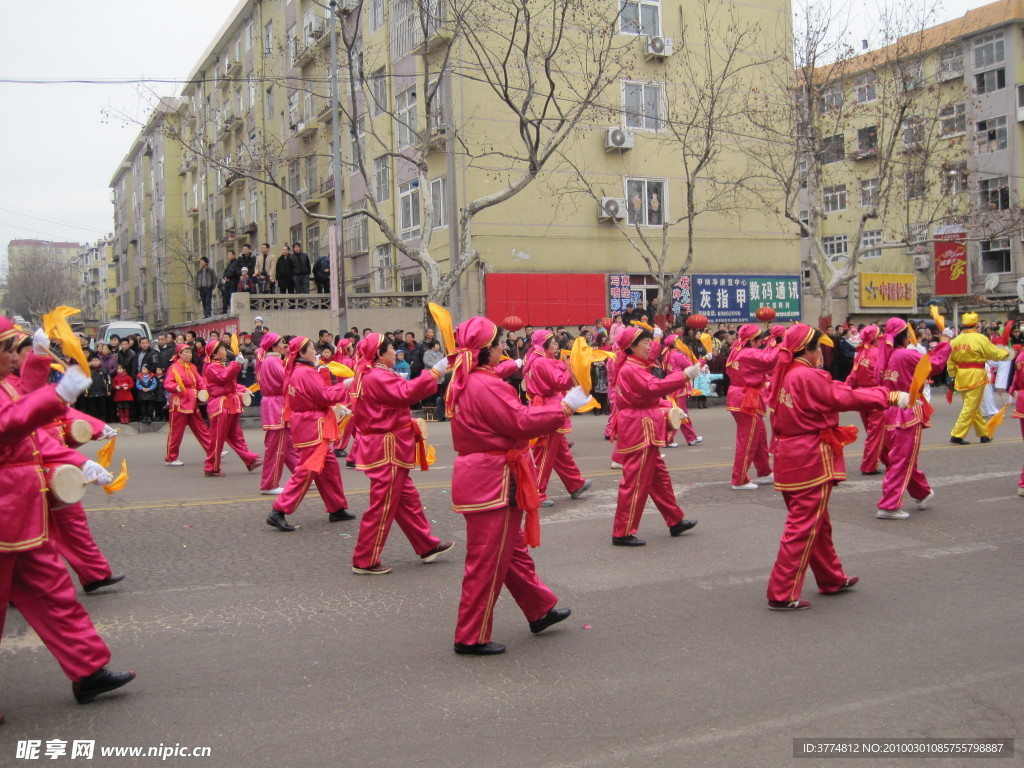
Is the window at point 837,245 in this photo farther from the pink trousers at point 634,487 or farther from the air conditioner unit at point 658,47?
the pink trousers at point 634,487

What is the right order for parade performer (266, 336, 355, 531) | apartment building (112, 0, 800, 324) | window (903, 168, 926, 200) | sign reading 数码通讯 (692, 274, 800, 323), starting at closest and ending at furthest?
parade performer (266, 336, 355, 531)
apartment building (112, 0, 800, 324)
window (903, 168, 926, 200)
sign reading 数码通讯 (692, 274, 800, 323)

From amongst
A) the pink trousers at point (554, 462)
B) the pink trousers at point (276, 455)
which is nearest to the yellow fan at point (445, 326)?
the pink trousers at point (554, 462)

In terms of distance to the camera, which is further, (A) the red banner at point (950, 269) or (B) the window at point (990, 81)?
(A) the red banner at point (950, 269)

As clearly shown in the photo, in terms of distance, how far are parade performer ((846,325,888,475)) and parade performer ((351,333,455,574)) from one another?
423 cm

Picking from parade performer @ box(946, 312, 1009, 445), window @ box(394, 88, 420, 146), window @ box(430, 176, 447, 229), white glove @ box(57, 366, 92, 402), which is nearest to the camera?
white glove @ box(57, 366, 92, 402)

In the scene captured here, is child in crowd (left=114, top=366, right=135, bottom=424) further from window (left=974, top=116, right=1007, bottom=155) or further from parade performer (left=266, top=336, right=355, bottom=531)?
window (left=974, top=116, right=1007, bottom=155)

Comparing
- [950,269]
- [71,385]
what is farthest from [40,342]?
[950,269]

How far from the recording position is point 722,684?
15.3 feet

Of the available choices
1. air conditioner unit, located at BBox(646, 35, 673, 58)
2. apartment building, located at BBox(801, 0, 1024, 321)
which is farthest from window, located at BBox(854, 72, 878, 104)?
Result: air conditioner unit, located at BBox(646, 35, 673, 58)

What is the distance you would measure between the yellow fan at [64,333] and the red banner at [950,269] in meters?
39.3

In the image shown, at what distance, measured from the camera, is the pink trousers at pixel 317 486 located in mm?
8508

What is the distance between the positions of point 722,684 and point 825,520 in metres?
1.71

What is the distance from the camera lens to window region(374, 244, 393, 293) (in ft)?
96.8

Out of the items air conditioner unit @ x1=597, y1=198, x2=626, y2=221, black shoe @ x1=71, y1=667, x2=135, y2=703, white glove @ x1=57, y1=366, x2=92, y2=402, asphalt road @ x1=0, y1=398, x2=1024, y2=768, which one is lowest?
asphalt road @ x1=0, y1=398, x2=1024, y2=768
